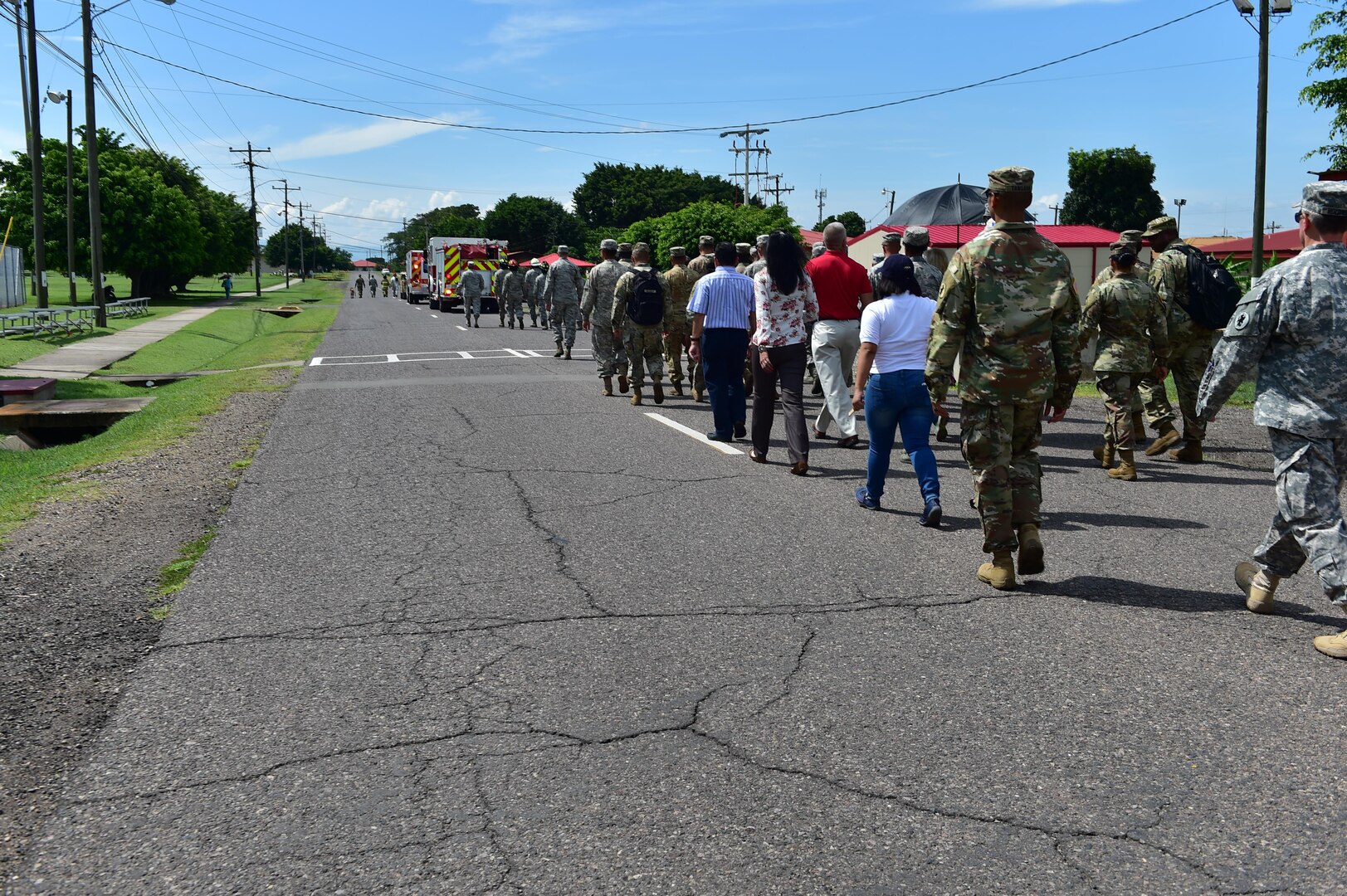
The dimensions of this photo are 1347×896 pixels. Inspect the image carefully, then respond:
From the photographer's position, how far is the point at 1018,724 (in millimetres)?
3998

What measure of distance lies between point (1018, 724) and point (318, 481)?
20.1ft

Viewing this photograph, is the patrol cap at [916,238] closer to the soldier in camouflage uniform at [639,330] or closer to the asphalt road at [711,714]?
the asphalt road at [711,714]

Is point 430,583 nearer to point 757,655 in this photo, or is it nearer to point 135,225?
point 757,655

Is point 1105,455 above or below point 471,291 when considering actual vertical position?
below

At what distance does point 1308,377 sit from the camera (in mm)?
4859

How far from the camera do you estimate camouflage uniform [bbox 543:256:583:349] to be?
2019 centimetres

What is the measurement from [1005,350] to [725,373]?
514 centimetres

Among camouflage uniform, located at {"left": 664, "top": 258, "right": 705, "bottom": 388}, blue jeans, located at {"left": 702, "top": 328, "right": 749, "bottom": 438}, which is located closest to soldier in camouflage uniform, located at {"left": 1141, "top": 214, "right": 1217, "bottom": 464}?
blue jeans, located at {"left": 702, "top": 328, "right": 749, "bottom": 438}

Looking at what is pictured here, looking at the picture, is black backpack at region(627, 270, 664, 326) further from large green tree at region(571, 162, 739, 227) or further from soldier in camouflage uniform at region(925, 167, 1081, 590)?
large green tree at region(571, 162, 739, 227)

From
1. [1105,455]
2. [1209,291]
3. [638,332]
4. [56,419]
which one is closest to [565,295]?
[638,332]

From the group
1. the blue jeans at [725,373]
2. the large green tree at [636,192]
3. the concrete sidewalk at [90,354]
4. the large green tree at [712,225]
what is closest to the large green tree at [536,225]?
the large green tree at [636,192]

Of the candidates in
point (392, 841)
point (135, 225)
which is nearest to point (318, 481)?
point (392, 841)

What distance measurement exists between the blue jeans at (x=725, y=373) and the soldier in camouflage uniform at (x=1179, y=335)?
3485 millimetres

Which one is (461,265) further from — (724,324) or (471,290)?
(724,324)
